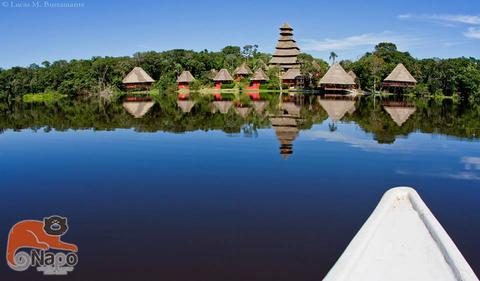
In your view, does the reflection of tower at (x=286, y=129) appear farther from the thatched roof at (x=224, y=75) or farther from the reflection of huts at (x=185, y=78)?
the reflection of huts at (x=185, y=78)

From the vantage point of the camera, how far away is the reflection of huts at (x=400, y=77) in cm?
4925

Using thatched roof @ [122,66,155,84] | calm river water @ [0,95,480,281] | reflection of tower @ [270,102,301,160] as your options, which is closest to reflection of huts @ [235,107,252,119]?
reflection of tower @ [270,102,301,160]

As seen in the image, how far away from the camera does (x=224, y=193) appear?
8820 millimetres

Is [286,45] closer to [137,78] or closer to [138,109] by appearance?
[137,78]

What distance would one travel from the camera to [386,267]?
4.40 metres

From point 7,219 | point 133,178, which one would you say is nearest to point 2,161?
point 133,178

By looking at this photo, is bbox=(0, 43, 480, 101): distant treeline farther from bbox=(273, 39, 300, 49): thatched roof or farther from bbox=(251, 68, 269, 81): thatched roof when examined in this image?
bbox=(273, 39, 300, 49): thatched roof

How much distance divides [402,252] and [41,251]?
4.63 m

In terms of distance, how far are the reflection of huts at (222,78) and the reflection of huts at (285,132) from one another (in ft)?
123

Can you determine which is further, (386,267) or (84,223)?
(84,223)

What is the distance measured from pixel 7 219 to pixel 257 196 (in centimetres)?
461

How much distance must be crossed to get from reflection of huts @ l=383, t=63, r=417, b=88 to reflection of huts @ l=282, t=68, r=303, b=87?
1204 cm

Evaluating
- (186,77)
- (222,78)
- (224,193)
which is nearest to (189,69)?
(186,77)

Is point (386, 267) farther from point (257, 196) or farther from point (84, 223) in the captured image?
point (84, 223)
